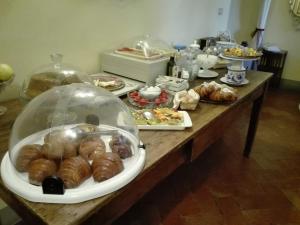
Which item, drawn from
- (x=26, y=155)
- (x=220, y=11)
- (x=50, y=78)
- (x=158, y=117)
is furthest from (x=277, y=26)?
(x=26, y=155)

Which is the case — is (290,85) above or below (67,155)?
below

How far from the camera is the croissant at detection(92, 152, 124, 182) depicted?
2.14ft

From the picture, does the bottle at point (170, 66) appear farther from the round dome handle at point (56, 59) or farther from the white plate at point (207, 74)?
the round dome handle at point (56, 59)

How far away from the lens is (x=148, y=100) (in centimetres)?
119

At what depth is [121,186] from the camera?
25.8 inches

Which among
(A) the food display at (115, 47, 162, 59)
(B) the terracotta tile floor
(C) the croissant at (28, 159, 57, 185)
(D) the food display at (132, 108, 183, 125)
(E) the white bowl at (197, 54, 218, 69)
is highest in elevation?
(A) the food display at (115, 47, 162, 59)

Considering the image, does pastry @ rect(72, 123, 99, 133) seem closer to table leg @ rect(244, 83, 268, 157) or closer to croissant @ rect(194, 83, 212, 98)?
croissant @ rect(194, 83, 212, 98)

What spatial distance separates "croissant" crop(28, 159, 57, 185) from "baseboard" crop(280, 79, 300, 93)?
12.4ft

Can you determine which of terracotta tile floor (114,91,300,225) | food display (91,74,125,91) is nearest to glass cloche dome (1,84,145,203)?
food display (91,74,125,91)

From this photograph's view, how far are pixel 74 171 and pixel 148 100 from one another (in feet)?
2.03

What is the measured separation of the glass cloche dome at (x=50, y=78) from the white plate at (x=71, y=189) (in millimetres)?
384

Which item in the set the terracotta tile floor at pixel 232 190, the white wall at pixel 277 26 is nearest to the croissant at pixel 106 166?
the terracotta tile floor at pixel 232 190

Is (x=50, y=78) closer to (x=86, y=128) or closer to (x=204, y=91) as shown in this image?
(x=86, y=128)

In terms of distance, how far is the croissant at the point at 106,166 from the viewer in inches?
25.7
